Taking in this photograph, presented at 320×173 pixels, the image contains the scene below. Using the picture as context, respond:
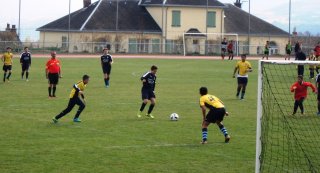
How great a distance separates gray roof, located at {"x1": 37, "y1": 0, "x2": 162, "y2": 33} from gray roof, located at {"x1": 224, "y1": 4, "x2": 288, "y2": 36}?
10600 millimetres

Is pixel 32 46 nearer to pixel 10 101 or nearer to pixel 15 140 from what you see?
pixel 10 101

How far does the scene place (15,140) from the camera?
17.2 meters

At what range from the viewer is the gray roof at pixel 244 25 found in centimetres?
8312

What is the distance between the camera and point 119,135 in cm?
1833

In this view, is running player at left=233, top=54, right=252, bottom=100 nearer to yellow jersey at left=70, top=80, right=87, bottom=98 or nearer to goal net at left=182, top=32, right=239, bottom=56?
yellow jersey at left=70, top=80, right=87, bottom=98

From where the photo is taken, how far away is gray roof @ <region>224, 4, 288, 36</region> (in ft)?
273

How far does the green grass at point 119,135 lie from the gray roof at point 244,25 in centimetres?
5055

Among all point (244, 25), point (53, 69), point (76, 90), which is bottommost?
point (76, 90)

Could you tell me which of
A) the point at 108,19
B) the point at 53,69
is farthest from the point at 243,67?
the point at 108,19

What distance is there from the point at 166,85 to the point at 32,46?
39.4 m

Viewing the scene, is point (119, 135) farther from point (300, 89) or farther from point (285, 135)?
point (300, 89)

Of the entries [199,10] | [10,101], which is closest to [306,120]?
[10,101]

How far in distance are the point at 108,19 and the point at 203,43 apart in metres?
12.4

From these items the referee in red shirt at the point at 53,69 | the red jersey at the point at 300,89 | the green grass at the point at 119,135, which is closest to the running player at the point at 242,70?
the green grass at the point at 119,135
